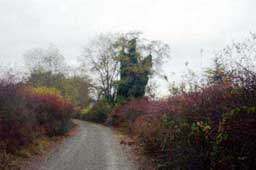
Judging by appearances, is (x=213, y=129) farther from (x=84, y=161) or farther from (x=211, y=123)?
(x=84, y=161)

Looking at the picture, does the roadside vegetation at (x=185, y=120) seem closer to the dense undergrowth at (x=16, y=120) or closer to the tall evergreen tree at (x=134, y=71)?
the dense undergrowth at (x=16, y=120)

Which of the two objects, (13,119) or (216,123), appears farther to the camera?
(13,119)

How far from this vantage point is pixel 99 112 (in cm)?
3794

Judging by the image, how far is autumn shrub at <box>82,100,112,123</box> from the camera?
120 ft

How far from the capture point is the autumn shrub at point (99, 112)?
3646 cm

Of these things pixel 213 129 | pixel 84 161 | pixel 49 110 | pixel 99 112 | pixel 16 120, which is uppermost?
pixel 49 110

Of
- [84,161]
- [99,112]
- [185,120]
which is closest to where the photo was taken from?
[185,120]

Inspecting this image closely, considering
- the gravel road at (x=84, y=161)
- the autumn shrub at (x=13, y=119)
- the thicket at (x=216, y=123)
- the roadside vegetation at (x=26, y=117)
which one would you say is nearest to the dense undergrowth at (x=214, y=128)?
Answer: the thicket at (x=216, y=123)

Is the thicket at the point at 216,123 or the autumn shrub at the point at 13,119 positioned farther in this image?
the autumn shrub at the point at 13,119

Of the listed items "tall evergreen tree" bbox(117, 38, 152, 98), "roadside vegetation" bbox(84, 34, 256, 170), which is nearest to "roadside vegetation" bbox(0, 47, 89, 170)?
"roadside vegetation" bbox(84, 34, 256, 170)

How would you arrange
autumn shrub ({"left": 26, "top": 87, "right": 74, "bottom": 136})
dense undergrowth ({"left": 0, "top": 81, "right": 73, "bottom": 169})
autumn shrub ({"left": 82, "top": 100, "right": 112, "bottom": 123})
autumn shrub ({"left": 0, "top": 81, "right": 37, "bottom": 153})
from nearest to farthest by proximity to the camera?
1. dense undergrowth ({"left": 0, "top": 81, "right": 73, "bottom": 169})
2. autumn shrub ({"left": 0, "top": 81, "right": 37, "bottom": 153})
3. autumn shrub ({"left": 26, "top": 87, "right": 74, "bottom": 136})
4. autumn shrub ({"left": 82, "top": 100, "right": 112, "bottom": 123})

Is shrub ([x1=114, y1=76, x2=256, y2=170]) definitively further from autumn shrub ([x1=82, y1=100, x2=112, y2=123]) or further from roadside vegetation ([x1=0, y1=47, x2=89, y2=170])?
autumn shrub ([x1=82, y1=100, x2=112, y2=123])

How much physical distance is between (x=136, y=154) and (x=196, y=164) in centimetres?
611

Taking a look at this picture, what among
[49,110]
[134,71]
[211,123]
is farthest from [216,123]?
[134,71]
